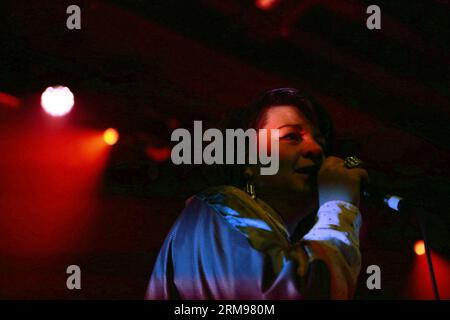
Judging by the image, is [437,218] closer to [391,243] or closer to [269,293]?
[391,243]

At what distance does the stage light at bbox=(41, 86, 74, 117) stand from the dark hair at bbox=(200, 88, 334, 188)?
2.36 feet

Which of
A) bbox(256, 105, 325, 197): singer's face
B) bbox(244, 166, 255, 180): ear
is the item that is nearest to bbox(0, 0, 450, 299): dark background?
bbox(244, 166, 255, 180): ear

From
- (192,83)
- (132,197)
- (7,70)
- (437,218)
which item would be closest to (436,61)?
(437,218)

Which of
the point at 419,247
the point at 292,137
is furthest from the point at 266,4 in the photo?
the point at 419,247

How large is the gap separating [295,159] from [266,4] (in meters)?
0.91

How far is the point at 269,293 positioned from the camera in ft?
5.02

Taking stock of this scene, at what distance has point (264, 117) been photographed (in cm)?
206

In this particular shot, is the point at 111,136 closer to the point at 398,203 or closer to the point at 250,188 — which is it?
the point at 250,188

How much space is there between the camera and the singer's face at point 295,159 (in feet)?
6.38

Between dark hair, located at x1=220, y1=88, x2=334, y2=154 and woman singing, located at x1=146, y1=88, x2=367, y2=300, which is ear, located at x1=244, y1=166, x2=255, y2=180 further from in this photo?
dark hair, located at x1=220, y1=88, x2=334, y2=154

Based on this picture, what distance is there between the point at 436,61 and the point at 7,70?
2104 millimetres

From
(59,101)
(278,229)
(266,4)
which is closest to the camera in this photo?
(278,229)

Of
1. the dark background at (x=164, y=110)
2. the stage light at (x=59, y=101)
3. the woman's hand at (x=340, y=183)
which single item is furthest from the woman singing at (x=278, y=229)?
the stage light at (x=59, y=101)
